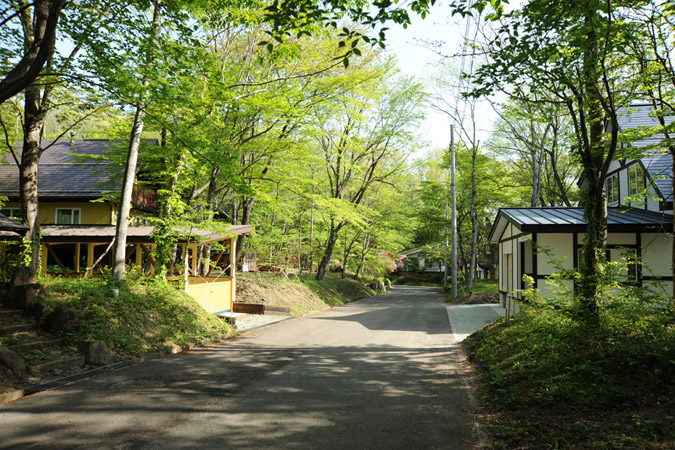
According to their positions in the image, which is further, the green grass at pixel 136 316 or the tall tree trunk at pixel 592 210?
the green grass at pixel 136 316

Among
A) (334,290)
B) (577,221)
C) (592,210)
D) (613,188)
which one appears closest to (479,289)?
(334,290)

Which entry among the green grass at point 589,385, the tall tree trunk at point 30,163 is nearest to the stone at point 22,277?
the tall tree trunk at point 30,163

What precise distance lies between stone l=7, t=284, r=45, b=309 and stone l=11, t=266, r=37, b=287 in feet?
1.57

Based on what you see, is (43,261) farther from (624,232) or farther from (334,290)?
(624,232)

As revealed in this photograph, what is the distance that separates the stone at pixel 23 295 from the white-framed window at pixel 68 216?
1305 centimetres

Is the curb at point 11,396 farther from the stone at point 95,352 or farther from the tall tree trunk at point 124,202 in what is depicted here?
the tall tree trunk at point 124,202

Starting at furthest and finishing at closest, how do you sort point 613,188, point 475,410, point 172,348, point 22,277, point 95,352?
point 613,188
point 172,348
point 22,277
point 95,352
point 475,410

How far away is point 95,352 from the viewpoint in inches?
299

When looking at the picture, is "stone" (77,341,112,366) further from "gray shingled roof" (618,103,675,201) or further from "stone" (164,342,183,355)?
"gray shingled roof" (618,103,675,201)

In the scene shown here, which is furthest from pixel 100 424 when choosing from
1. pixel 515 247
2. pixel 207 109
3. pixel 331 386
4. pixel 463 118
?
pixel 463 118

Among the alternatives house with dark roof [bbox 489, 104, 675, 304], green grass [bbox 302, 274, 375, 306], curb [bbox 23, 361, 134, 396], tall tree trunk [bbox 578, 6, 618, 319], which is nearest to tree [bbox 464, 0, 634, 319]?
tall tree trunk [bbox 578, 6, 618, 319]

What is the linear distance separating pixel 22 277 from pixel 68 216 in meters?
12.7

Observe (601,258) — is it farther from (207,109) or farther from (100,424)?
(207,109)

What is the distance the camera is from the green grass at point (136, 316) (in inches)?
336
